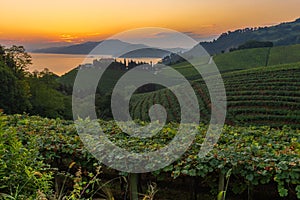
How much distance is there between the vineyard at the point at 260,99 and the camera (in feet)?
80.6

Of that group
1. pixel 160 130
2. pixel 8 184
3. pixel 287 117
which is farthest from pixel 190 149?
pixel 287 117

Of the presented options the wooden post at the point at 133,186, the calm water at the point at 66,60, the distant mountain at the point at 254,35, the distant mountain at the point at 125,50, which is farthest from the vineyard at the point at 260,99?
the distant mountain at the point at 254,35

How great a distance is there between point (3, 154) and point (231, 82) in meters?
35.2

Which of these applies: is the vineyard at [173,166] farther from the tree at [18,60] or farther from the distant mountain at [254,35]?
the distant mountain at [254,35]

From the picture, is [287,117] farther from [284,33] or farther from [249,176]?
[284,33]

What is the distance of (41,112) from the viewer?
35.9 m

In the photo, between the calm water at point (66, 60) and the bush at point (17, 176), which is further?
the calm water at point (66, 60)

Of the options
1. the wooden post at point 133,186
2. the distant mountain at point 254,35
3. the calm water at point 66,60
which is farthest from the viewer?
the distant mountain at point 254,35

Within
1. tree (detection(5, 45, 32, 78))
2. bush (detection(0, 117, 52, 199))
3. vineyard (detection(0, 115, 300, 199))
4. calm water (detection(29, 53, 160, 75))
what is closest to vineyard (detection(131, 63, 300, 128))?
calm water (detection(29, 53, 160, 75))

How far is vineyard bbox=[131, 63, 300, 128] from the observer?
24578 millimetres

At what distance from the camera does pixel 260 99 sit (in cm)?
2791

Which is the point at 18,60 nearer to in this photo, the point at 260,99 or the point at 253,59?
the point at 260,99

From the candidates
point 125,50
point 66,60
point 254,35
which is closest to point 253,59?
point 66,60

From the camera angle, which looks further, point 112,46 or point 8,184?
point 112,46
